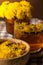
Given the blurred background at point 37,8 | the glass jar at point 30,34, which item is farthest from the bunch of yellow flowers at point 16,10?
the blurred background at point 37,8

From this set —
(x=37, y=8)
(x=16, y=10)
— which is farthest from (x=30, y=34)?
(x=37, y=8)

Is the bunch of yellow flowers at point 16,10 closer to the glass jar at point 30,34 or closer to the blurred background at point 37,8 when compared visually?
the glass jar at point 30,34

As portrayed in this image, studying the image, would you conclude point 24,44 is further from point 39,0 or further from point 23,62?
point 39,0

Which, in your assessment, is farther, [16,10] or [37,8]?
[37,8]

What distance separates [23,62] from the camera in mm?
705

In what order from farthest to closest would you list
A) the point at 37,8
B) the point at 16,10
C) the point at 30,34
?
the point at 37,8 → the point at 16,10 → the point at 30,34

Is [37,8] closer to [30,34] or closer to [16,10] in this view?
[16,10]

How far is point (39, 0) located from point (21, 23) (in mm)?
864

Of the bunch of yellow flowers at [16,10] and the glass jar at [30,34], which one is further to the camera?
the bunch of yellow flowers at [16,10]

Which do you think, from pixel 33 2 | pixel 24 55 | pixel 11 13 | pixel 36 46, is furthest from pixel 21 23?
pixel 33 2

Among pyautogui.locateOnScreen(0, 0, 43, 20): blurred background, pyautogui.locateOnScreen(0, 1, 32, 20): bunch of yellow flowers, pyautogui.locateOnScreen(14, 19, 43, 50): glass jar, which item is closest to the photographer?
pyautogui.locateOnScreen(14, 19, 43, 50): glass jar

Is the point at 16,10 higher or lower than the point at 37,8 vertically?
higher

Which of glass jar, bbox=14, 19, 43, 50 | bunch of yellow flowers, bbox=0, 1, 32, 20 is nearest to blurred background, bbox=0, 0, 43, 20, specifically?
bunch of yellow flowers, bbox=0, 1, 32, 20

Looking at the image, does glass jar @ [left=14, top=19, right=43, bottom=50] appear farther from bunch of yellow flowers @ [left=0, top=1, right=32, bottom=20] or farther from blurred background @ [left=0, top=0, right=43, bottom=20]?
blurred background @ [left=0, top=0, right=43, bottom=20]
